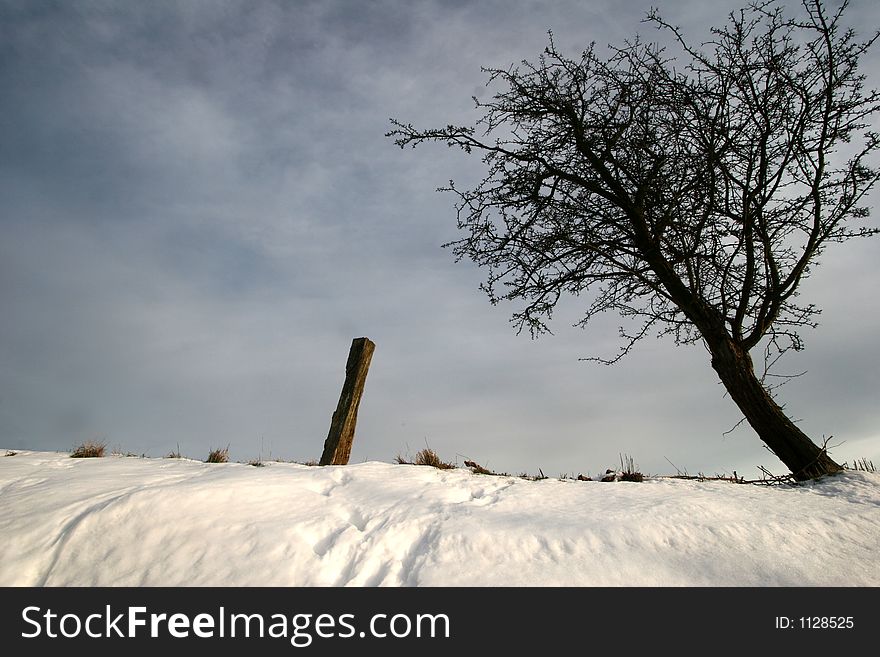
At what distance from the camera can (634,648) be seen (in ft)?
8.16

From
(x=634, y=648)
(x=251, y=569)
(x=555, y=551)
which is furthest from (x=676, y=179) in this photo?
(x=251, y=569)

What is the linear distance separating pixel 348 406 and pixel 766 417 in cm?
514

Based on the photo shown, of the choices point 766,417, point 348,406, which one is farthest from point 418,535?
point 766,417

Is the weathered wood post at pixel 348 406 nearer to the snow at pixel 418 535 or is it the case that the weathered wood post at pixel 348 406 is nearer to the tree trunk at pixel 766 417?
the snow at pixel 418 535

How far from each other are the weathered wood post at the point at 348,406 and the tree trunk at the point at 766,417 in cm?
457

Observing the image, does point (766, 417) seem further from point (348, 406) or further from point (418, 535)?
point (348, 406)

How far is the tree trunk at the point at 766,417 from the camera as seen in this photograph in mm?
5387

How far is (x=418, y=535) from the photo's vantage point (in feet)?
10.7

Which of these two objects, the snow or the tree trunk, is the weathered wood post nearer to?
the snow

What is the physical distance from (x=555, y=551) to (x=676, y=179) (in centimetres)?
541

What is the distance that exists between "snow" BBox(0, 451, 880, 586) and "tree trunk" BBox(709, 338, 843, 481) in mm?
1291

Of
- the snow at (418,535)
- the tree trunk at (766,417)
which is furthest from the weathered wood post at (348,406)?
the tree trunk at (766,417)

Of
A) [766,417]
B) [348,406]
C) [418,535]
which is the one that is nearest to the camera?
[418,535]

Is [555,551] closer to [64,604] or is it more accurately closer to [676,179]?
[64,604]
